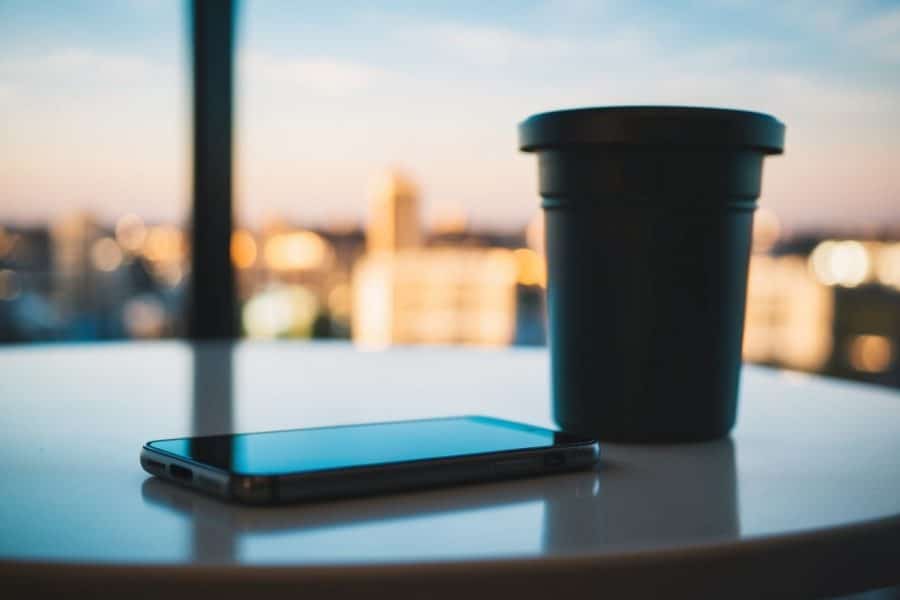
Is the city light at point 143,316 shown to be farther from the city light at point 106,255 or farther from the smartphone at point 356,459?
the smartphone at point 356,459

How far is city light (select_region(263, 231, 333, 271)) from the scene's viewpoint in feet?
19.1

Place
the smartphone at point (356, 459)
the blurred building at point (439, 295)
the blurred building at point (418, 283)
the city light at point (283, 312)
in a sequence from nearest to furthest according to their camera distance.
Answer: the smartphone at point (356, 459) < the city light at point (283, 312) < the blurred building at point (418, 283) < the blurred building at point (439, 295)

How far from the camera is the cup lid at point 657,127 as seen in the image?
643 mm

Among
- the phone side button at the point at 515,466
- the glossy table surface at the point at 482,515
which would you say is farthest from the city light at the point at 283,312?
the phone side button at the point at 515,466

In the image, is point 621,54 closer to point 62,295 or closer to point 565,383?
point 62,295

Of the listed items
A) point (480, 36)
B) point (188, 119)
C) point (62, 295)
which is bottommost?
point (62, 295)

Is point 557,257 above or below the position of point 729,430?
above

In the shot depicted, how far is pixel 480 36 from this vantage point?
6730mm

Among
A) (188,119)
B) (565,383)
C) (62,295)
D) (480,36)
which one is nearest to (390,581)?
(565,383)

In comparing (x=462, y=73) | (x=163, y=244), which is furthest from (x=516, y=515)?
(x=462, y=73)

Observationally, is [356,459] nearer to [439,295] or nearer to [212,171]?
[212,171]

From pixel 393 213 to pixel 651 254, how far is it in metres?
7.90

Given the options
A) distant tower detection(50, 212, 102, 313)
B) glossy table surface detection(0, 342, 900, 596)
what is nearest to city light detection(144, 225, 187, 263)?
distant tower detection(50, 212, 102, 313)

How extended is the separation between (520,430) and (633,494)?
0.13 metres
